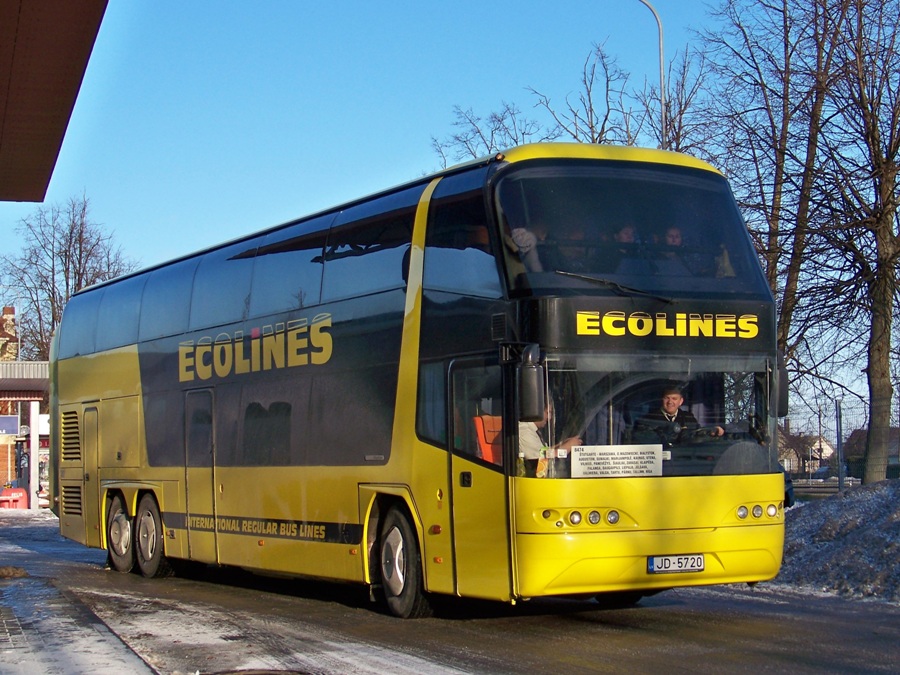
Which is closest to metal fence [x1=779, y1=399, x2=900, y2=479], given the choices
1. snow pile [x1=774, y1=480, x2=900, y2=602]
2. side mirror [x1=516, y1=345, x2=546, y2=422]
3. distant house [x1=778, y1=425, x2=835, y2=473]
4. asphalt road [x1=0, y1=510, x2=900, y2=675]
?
distant house [x1=778, y1=425, x2=835, y2=473]

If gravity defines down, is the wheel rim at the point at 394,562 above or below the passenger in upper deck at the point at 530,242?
below

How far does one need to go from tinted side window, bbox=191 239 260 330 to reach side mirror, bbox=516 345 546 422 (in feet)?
19.3

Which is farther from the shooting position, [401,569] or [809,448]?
[809,448]

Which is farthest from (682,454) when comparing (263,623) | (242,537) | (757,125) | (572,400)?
(757,125)

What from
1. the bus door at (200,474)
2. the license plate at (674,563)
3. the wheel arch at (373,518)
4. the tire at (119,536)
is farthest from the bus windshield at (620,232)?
the tire at (119,536)

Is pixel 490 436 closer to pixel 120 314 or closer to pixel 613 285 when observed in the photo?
pixel 613 285

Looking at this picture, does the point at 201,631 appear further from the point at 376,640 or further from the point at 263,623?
the point at 376,640

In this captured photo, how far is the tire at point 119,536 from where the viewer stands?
1852 cm

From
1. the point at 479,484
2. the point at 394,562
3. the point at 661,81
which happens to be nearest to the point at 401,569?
the point at 394,562

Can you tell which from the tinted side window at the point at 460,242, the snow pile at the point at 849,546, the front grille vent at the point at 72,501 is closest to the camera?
the tinted side window at the point at 460,242

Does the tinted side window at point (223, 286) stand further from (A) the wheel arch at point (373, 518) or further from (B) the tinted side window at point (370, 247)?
(A) the wheel arch at point (373, 518)

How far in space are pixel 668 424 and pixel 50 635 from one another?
547 centimetres

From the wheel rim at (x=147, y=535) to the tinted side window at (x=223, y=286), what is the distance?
3108 mm

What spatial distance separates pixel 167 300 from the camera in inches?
687
